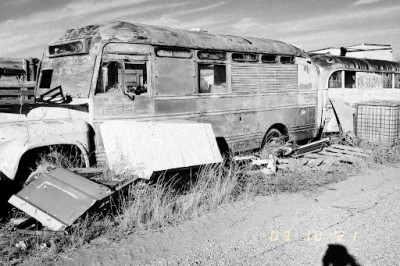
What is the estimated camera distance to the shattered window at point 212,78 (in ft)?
23.1

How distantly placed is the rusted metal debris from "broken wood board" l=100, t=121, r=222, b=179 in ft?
1.70

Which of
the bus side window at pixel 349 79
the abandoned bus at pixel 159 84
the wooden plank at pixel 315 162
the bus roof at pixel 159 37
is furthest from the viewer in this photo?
the bus side window at pixel 349 79

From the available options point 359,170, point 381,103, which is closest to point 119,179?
point 359,170

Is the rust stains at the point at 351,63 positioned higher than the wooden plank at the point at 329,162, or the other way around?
the rust stains at the point at 351,63

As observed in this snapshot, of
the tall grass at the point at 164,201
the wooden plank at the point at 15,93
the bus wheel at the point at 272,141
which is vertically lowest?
the tall grass at the point at 164,201

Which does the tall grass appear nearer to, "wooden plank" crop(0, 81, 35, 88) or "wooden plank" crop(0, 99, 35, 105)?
"wooden plank" crop(0, 99, 35, 105)

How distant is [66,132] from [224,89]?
338 centimetres

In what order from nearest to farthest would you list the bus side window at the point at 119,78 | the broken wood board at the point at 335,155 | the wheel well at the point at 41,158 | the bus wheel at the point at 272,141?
the wheel well at the point at 41,158 → the bus side window at the point at 119,78 → the broken wood board at the point at 335,155 → the bus wheel at the point at 272,141

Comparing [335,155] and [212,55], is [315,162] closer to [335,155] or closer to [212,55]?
[335,155]

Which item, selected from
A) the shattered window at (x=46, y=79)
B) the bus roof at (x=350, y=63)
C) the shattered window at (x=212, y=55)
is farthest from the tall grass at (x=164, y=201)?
the bus roof at (x=350, y=63)

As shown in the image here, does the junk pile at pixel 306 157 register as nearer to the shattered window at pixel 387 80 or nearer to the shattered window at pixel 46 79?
the shattered window at pixel 46 79

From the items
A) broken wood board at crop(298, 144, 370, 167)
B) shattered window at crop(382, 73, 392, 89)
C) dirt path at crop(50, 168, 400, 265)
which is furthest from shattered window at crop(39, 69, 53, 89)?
shattered window at crop(382, 73, 392, 89)

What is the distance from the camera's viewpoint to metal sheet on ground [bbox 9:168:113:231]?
4.00 metres

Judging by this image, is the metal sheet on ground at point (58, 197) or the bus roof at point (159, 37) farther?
the bus roof at point (159, 37)
